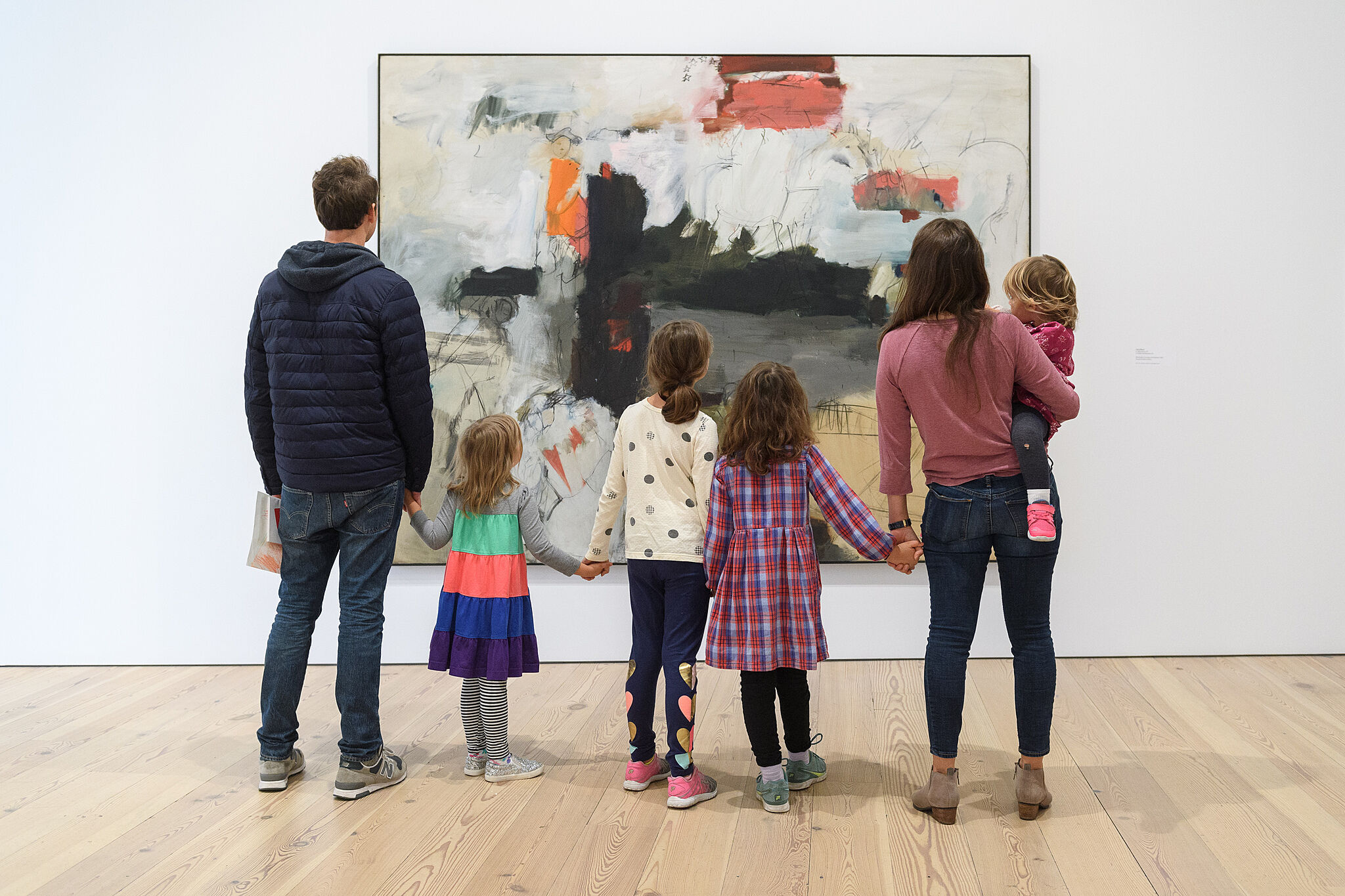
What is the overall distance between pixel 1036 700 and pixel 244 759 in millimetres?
→ 2203

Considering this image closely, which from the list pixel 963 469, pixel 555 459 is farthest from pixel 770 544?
pixel 555 459

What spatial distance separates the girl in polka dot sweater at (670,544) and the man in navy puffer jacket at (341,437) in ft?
1.93

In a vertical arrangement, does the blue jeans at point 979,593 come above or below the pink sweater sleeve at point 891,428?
below

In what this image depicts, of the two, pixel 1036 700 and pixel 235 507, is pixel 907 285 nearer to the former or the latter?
pixel 1036 700

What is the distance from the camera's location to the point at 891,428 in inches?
95.3

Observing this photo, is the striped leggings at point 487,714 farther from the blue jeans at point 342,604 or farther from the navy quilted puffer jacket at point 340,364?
the navy quilted puffer jacket at point 340,364

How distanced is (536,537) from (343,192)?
1.04 meters

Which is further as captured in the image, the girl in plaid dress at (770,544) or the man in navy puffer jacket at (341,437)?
the man in navy puffer jacket at (341,437)

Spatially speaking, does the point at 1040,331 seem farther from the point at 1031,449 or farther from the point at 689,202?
the point at 689,202

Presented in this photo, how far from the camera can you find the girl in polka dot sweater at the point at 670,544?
8.25 feet

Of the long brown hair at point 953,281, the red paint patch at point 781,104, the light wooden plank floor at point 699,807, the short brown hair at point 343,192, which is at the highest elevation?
the red paint patch at point 781,104

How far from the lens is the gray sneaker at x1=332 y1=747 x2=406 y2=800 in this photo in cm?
256

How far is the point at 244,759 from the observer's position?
9.45 ft

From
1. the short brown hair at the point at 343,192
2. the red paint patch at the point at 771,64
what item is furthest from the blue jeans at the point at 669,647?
the red paint patch at the point at 771,64
